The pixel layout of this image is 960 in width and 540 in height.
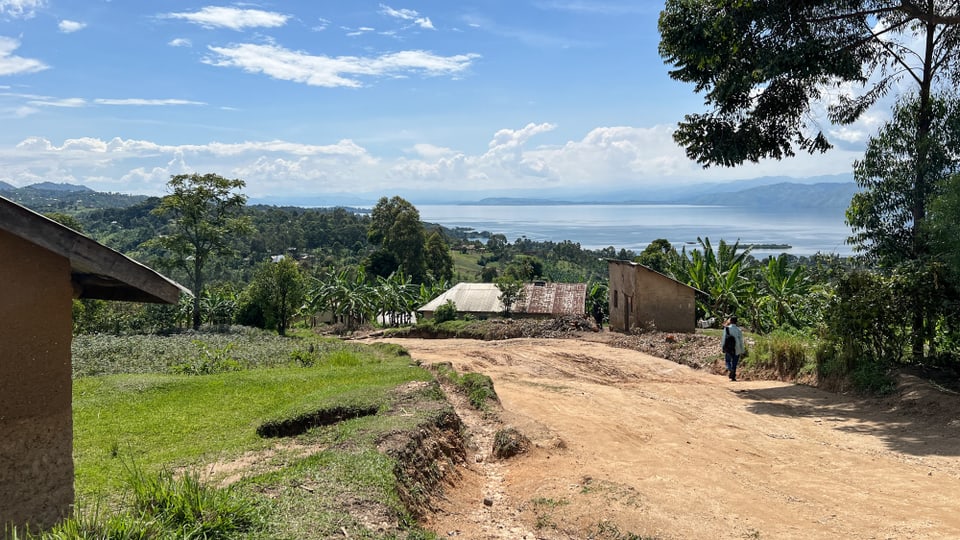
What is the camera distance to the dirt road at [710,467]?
6.96 meters

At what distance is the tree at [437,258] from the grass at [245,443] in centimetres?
4916

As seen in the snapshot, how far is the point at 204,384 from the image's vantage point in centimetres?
1345

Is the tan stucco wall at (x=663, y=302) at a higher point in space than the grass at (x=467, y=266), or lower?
higher

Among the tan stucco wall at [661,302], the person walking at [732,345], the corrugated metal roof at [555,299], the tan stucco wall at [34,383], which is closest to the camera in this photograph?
the tan stucco wall at [34,383]

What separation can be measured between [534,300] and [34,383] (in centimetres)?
3200

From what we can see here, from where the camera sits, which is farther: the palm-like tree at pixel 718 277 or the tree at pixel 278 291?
the tree at pixel 278 291

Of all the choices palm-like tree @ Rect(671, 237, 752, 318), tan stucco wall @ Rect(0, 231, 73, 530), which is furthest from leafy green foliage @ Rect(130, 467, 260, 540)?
palm-like tree @ Rect(671, 237, 752, 318)

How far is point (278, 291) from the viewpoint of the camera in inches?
1463

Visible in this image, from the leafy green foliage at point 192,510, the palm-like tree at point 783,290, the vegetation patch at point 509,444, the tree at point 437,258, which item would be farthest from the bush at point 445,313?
the tree at point 437,258

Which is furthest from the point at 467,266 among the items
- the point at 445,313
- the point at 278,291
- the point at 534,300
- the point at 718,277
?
the point at 718,277

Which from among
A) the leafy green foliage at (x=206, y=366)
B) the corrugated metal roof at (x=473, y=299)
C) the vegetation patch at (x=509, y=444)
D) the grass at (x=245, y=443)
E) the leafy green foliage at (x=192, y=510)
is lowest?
the corrugated metal roof at (x=473, y=299)

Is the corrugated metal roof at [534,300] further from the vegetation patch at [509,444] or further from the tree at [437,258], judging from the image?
the tree at [437,258]

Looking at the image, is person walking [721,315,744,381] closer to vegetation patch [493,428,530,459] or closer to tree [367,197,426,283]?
vegetation patch [493,428,530,459]

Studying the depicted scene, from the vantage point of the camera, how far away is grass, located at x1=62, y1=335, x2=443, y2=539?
17.8 feet
